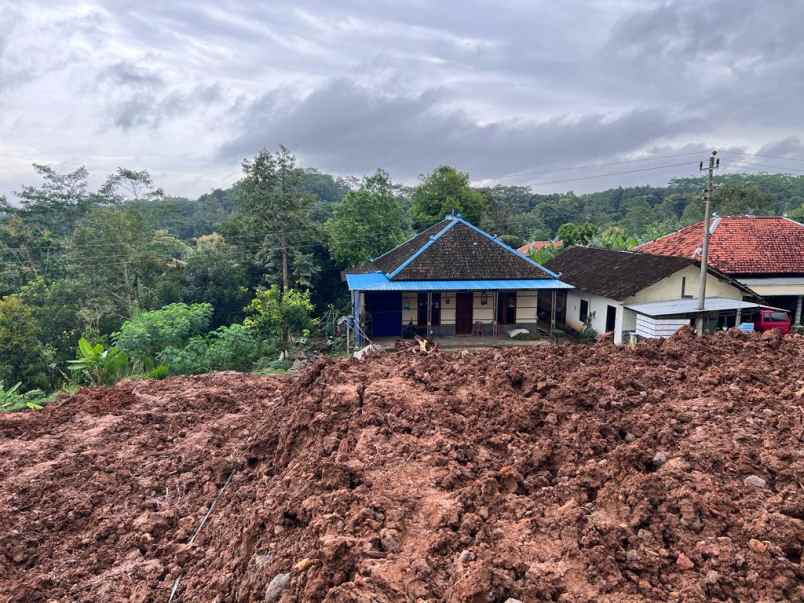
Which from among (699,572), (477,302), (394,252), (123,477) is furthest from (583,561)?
(394,252)

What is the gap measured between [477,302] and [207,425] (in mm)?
11499

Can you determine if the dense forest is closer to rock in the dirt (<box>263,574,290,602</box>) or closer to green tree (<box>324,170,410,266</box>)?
green tree (<box>324,170,410,266</box>)

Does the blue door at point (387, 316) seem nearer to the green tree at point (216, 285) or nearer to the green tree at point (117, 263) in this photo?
the green tree at point (216, 285)

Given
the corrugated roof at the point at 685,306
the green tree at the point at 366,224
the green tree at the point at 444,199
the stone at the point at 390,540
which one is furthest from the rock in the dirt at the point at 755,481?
the green tree at the point at 444,199

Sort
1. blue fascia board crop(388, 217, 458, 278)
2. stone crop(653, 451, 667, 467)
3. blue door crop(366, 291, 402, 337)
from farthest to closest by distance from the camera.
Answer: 1. blue door crop(366, 291, 402, 337)
2. blue fascia board crop(388, 217, 458, 278)
3. stone crop(653, 451, 667, 467)

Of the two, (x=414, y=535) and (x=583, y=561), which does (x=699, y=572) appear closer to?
(x=583, y=561)

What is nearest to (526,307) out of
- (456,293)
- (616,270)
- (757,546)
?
(456,293)

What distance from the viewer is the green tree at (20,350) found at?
17047 millimetres

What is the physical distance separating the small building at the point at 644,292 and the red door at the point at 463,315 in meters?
4.34

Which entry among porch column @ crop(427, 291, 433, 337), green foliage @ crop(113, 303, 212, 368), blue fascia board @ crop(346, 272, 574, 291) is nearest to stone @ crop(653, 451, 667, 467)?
blue fascia board @ crop(346, 272, 574, 291)

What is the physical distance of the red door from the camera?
1734 cm

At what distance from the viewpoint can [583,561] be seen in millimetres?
2877

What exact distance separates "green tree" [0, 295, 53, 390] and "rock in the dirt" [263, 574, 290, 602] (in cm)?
1796

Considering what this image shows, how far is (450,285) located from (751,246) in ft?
39.2
